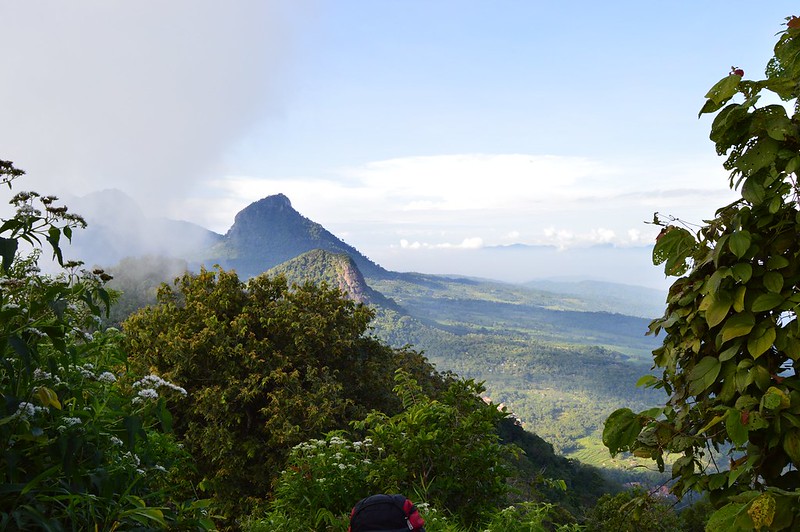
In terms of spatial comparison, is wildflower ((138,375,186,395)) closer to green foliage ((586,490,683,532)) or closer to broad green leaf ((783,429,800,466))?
broad green leaf ((783,429,800,466))

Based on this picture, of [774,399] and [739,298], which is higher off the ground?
[739,298]

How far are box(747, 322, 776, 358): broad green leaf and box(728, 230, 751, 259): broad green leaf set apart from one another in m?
0.22

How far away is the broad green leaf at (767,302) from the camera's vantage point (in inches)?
60.6

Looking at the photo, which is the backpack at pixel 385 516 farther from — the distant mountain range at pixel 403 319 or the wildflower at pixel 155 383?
the distant mountain range at pixel 403 319

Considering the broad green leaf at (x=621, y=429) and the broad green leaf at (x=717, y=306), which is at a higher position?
the broad green leaf at (x=717, y=306)

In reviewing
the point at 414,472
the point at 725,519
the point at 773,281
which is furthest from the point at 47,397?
the point at 414,472

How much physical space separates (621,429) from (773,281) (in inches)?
22.7

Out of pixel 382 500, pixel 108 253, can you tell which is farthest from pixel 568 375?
pixel 382 500

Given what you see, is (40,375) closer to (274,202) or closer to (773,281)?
(773,281)

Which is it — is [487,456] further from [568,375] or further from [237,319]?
[568,375]

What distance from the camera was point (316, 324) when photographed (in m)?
11.0

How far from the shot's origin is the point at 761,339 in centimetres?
156

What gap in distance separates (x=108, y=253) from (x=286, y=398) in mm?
105397

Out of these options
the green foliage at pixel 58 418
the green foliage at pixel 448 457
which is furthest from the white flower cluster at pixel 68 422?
the green foliage at pixel 448 457
